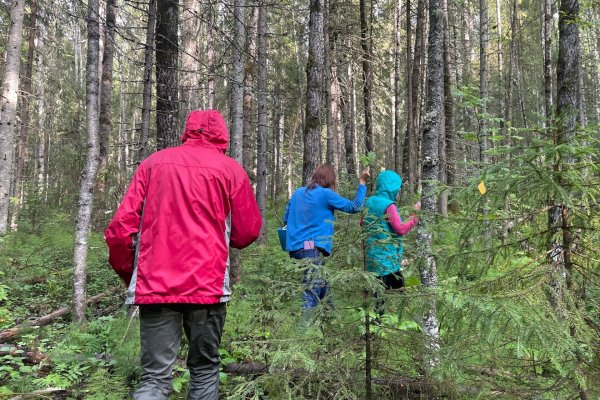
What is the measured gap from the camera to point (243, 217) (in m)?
3.05

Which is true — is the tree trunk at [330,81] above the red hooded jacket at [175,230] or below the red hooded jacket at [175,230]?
above

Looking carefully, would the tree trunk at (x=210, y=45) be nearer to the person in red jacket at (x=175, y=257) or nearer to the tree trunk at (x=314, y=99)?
the tree trunk at (x=314, y=99)

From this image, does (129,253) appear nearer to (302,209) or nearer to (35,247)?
(302,209)

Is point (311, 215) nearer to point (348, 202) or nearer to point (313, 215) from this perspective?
point (313, 215)

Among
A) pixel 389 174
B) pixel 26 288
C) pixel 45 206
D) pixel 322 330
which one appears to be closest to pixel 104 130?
pixel 26 288

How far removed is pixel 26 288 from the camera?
23.9 ft

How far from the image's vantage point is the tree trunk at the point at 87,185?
17.9ft

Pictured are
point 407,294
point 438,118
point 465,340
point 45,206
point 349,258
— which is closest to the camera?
point 465,340

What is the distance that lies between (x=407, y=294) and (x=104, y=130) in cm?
1091

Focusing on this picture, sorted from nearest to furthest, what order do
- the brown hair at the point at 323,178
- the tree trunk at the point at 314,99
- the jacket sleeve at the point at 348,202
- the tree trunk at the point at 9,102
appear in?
the jacket sleeve at the point at 348,202
the brown hair at the point at 323,178
the tree trunk at the point at 314,99
the tree trunk at the point at 9,102

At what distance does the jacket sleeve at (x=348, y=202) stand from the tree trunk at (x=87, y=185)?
329 cm

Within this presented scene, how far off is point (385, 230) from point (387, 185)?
1.36 meters

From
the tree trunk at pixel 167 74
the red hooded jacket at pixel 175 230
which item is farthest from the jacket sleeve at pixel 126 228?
the tree trunk at pixel 167 74

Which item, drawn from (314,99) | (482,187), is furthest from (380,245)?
(314,99)
